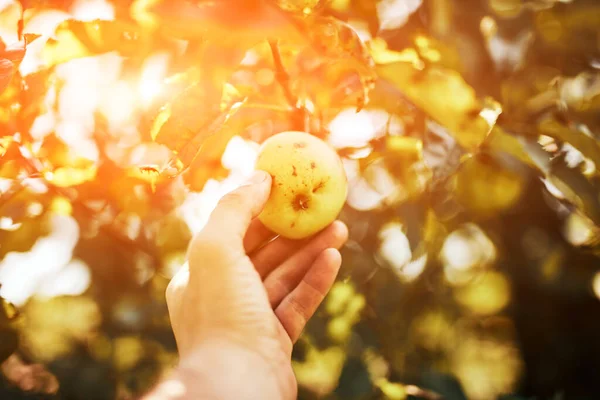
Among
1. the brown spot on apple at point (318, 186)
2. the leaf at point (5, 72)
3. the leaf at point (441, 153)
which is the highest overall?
the leaf at point (5, 72)

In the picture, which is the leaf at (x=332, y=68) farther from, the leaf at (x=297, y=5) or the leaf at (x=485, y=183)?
the leaf at (x=485, y=183)

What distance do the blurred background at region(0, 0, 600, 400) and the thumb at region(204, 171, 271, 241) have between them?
0.16 m

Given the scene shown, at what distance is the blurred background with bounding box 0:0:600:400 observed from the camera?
947 millimetres

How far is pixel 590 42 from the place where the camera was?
45.9 inches

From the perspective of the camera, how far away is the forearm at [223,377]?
3.23ft

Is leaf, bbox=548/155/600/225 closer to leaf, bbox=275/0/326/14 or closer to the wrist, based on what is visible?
leaf, bbox=275/0/326/14

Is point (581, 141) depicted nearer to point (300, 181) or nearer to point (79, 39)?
point (300, 181)

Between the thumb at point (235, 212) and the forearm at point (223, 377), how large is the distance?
0.25m

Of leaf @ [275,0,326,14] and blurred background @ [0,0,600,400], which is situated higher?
leaf @ [275,0,326,14]

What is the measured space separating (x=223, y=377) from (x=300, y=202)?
1.43 ft

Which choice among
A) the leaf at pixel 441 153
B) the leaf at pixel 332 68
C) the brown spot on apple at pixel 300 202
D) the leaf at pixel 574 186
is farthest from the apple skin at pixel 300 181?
the leaf at pixel 574 186

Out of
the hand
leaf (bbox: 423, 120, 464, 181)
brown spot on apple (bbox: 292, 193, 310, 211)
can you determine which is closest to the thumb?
the hand

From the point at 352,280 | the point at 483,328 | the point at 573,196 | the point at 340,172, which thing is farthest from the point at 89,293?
the point at 573,196

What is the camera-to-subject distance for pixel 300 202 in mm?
1205
